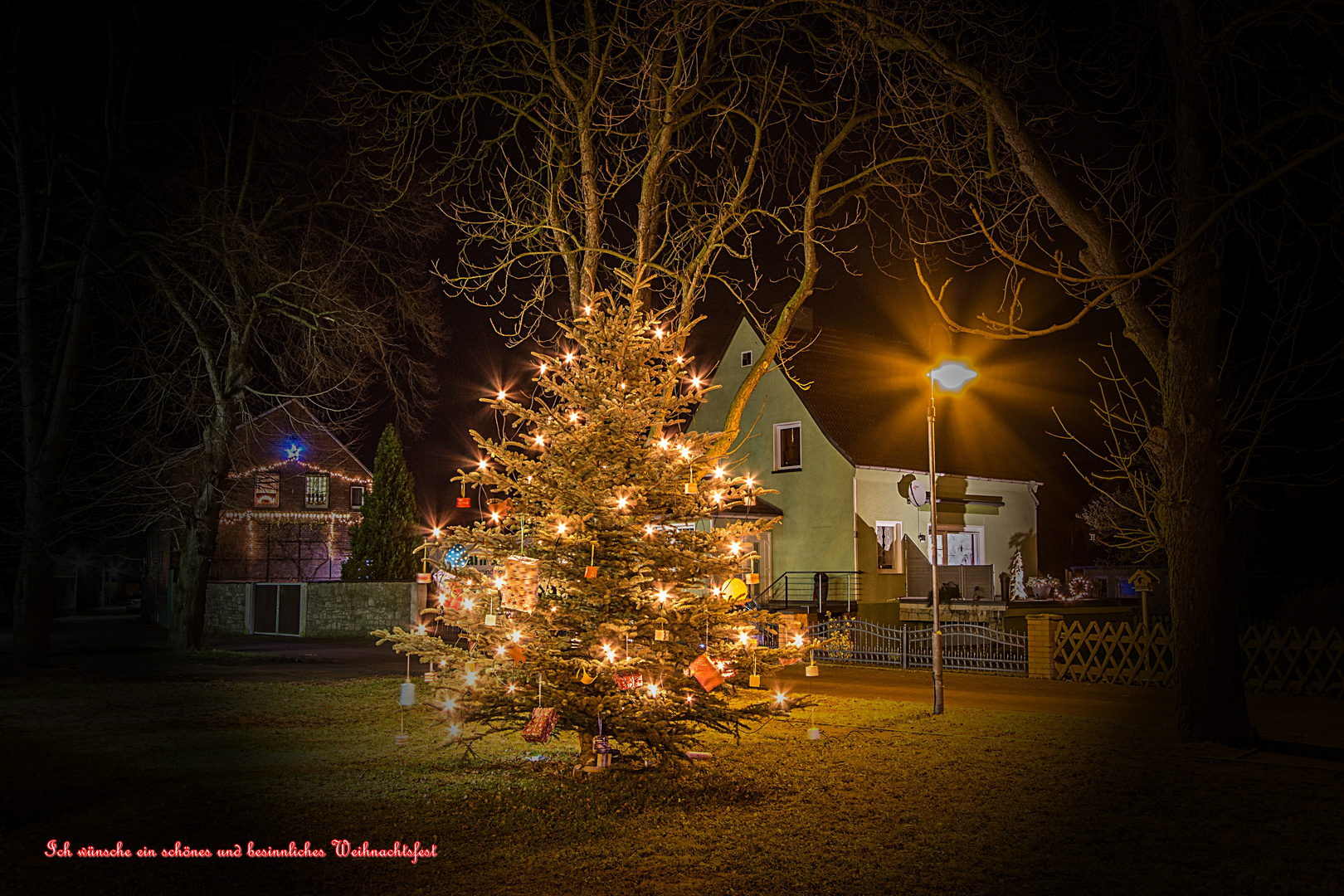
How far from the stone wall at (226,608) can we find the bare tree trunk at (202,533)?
9.54m

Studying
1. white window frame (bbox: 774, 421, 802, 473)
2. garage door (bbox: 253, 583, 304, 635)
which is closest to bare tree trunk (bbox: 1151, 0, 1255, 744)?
white window frame (bbox: 774, 421, 802, 473)

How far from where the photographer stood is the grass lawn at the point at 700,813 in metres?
5.65

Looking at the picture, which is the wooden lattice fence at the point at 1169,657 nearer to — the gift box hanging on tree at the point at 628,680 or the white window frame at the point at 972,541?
the gift box hanging on tree at the point at 628,680

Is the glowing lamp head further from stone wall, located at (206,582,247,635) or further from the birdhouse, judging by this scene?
stone wall, located at (206,582,247,635)

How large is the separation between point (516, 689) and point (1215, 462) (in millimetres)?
7432

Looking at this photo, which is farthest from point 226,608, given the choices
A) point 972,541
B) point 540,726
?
point 540,726

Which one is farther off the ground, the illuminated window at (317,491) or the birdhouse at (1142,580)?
the illuminated window at (317,491)

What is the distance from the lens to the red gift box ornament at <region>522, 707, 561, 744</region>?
26.0ft

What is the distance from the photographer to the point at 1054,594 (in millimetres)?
28281

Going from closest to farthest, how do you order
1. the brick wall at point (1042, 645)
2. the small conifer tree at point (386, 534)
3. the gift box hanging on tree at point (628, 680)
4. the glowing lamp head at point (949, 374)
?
the gift box hanging on tree at point (628, 680) → the glowing lamp head at point (949, 374) → the brick wall at point (1042, 645) → the small conifer tree at point (386, 534)

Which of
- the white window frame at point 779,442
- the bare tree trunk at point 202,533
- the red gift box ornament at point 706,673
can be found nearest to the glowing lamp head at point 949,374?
the red gift box ornament at point 706,673

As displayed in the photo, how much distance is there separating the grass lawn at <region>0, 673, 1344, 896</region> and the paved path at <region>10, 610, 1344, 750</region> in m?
2.32

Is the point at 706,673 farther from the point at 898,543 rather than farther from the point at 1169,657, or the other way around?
the point at 898,543

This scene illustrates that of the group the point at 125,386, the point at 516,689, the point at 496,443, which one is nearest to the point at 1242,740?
the point at 516,689
